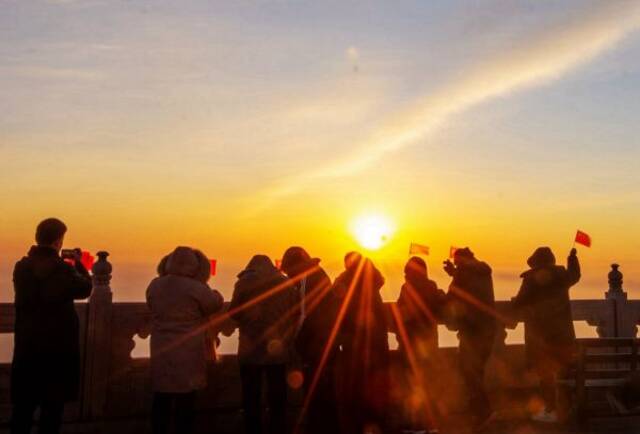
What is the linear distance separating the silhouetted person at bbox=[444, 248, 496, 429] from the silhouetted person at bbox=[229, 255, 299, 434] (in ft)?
9.59

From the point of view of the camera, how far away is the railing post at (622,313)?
58.2 ft

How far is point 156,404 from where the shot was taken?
9.95 meters

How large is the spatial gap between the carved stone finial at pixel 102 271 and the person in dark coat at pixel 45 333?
340 cm

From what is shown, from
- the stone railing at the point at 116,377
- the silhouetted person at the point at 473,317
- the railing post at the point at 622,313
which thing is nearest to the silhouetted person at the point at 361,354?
the stone railing at the point at 116,377

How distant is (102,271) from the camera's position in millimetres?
13023

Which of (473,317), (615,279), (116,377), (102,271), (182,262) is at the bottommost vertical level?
(116,377)

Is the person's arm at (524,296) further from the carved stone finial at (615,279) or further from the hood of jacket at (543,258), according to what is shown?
the carved stone finial at (615,279)

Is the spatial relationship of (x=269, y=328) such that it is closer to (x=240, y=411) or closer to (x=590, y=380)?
(x=240, y=411)

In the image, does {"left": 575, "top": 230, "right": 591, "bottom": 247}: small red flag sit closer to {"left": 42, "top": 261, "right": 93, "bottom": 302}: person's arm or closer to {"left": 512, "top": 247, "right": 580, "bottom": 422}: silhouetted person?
{"left": 512, "top": 247, "right": 580, "bottom": 422}: silhouetted person

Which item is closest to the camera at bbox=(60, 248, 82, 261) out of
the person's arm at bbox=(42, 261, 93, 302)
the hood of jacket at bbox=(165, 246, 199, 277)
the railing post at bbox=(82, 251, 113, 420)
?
the person's arm at bbox=(42, 261, 93, 302)

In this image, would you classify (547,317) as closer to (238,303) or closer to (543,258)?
(543,258)

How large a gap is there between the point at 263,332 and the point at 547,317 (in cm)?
467

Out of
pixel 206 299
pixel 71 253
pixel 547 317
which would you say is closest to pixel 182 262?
pixel 206 299

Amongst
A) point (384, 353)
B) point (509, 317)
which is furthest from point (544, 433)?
point (384, 353)
